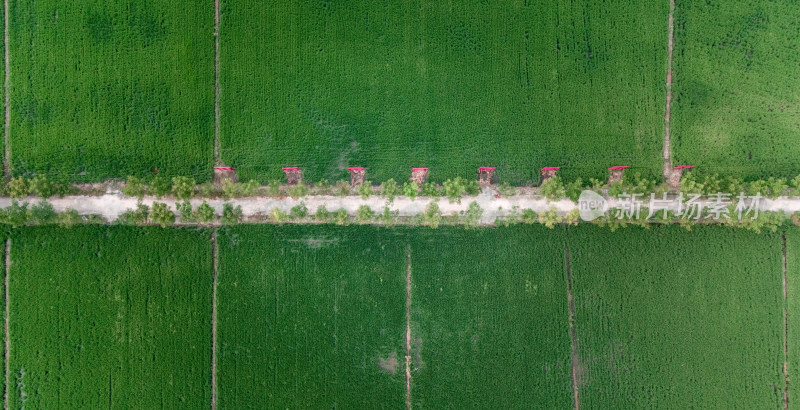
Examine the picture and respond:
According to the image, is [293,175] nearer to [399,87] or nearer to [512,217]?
[399,87]

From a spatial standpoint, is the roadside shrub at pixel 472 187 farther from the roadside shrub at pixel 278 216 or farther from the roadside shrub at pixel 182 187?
the roadside shrub at pixel 182 187

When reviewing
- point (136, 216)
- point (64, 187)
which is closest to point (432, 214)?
point (136, 216)

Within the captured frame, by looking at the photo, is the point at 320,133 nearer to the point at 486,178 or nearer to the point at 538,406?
the point at 486,178

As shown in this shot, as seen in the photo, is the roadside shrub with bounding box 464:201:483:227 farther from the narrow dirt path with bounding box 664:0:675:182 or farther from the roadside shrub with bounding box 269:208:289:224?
the narrow dirt path with bounding box 664:0:675:182

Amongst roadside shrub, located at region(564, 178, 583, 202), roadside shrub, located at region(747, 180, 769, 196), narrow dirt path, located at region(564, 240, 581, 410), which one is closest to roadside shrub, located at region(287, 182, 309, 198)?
roadside shrub, located at region(564, 178, 583, 202)

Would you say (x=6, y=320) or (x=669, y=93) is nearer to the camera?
(x=6, y=320)

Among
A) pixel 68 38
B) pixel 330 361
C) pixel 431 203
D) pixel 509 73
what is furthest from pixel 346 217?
pixel 68 38

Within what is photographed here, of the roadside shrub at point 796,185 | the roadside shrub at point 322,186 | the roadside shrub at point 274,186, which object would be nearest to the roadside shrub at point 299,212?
the roadside shrub at point 322,186
